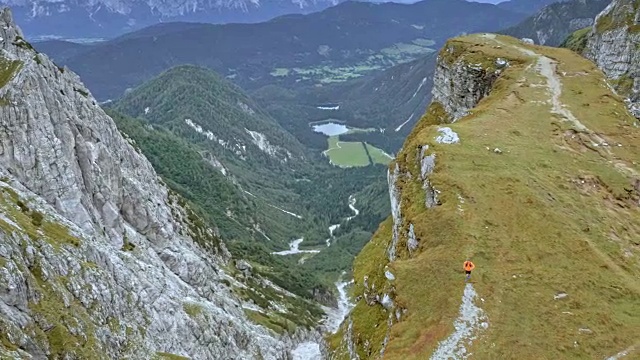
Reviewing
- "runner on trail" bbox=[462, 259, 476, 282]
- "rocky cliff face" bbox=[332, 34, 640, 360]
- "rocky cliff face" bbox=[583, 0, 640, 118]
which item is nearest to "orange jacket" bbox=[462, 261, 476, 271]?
"runner on trail" bbox=[462, 259, 476, 282]

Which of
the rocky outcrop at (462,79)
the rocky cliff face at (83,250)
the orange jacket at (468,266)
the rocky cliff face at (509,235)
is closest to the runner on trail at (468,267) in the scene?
the orange jacket at (468,266)

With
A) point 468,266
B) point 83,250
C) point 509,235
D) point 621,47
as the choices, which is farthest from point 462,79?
point 83,250

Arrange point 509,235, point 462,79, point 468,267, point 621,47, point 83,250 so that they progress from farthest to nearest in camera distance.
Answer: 1. point 621,47
2. point 83,250
3. point 462,79
4. point 509,235
5. point 468,267

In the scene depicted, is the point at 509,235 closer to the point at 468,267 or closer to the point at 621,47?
the point at 468,267

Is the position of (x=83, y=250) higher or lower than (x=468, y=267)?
lower

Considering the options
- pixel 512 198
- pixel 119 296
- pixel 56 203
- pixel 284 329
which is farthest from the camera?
pixel 284 329

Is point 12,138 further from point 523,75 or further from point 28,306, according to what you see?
point 523,75

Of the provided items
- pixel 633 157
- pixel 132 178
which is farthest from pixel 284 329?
pixel 633 157
